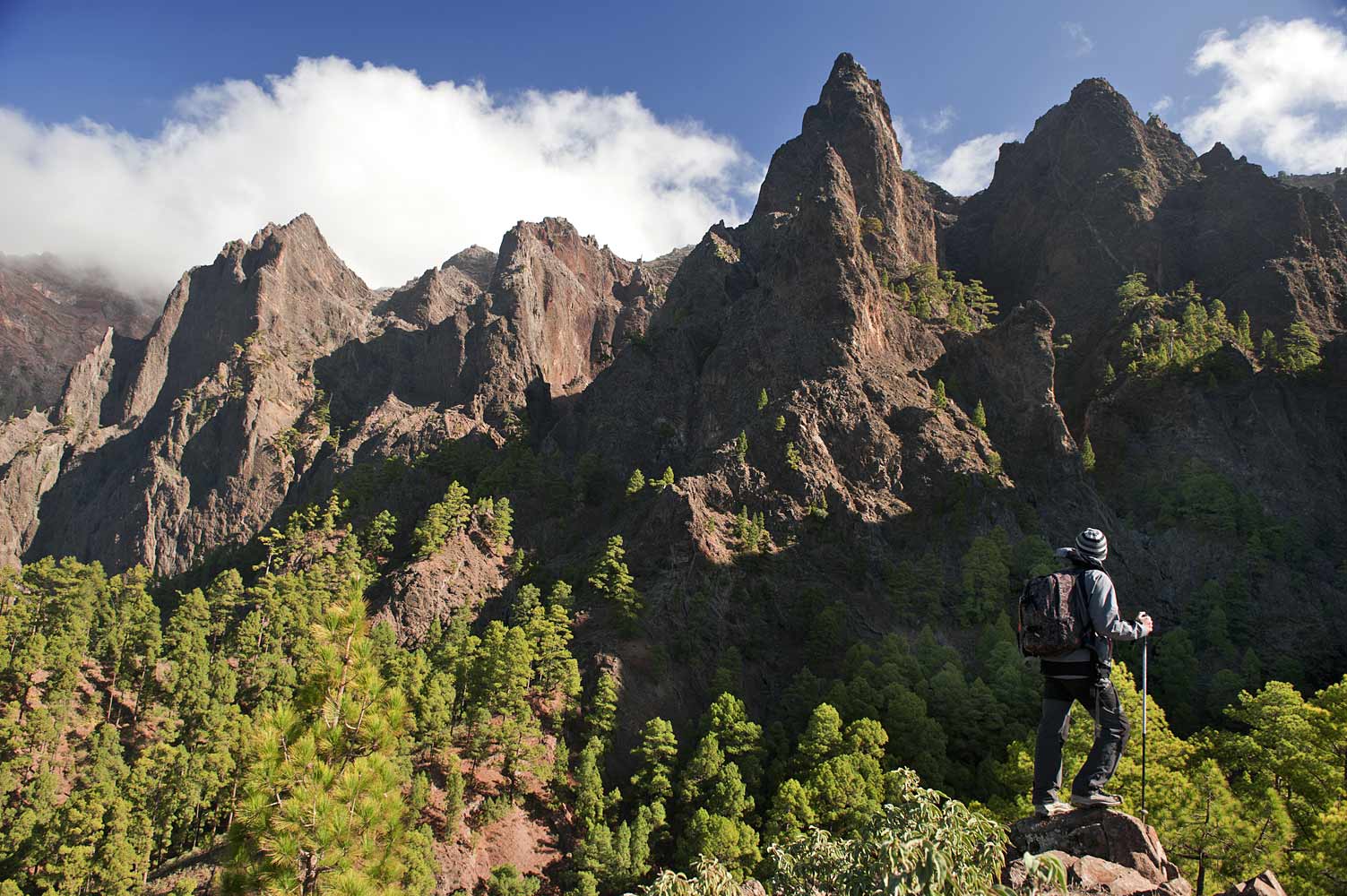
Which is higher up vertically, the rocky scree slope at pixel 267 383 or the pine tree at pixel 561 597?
the rocky scree slope at pixel 267 383

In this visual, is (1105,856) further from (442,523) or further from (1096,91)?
(1096,91)

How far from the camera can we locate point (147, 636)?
50188mm

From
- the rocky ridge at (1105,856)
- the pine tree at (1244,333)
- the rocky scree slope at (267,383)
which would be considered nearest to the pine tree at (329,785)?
the rocky ridge at (1105,856)

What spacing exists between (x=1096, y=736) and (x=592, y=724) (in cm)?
3938

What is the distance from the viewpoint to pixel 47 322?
166 meters

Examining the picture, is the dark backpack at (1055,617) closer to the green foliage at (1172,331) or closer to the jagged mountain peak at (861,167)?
the green foliage at (1172,331)

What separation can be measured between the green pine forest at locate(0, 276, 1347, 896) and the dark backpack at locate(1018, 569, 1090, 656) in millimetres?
2466

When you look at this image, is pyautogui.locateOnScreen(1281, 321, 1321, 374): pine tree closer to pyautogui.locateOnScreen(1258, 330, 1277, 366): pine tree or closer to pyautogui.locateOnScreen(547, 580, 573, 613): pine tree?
pyautogui.locateOnScreen(1258, 330, 1277, 366): pine tree

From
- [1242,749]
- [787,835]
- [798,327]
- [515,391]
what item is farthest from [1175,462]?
[515,391]

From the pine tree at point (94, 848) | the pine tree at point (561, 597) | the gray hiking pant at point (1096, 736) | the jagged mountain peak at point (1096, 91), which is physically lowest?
the pine tree at point (94, 848)

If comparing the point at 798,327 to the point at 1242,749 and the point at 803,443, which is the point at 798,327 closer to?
the point at 803,443

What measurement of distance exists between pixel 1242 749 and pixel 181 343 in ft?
491

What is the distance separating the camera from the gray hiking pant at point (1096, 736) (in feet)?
28.3

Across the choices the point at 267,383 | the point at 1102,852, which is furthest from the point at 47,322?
the point at 1102,852
